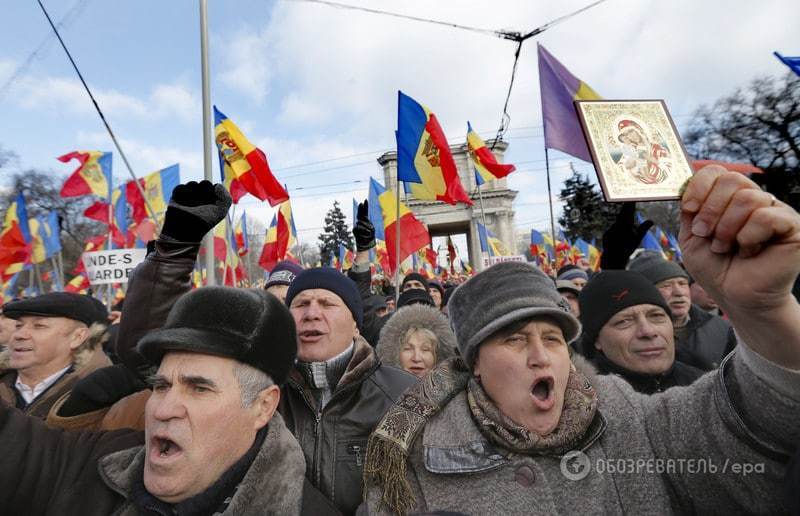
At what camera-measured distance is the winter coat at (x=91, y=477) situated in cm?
165

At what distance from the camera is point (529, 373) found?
170cm

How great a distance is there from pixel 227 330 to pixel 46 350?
220 centimetres

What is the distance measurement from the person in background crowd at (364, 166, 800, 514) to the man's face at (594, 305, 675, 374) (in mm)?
951

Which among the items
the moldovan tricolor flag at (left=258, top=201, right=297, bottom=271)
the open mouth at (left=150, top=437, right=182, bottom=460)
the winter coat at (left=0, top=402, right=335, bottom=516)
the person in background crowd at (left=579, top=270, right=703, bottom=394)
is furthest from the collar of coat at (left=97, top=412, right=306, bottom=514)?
the moldovan tricolor flag at (left=258, top=201, right=297, bottom=271)

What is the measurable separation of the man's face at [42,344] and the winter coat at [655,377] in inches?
140

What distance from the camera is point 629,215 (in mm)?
2547

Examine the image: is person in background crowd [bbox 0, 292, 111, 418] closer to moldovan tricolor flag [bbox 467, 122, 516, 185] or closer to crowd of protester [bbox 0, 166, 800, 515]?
crowd of protester [bbox 0, 166, 800, 515]

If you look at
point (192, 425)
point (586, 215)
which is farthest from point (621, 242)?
point (586, 215)

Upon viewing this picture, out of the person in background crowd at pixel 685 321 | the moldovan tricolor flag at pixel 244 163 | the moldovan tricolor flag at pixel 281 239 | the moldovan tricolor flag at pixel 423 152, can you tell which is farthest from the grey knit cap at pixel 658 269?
the moldovan tricolor flag at pixel 281 239

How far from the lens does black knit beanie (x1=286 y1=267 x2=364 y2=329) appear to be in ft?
9.76

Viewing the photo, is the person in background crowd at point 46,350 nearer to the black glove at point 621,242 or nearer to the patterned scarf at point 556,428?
the patterned scarf at point 556,428

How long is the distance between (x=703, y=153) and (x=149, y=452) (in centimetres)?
A: 1499

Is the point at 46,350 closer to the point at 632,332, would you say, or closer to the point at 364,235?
the point at 364,235

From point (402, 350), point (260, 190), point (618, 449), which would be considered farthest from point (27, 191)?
point (618, 449)
